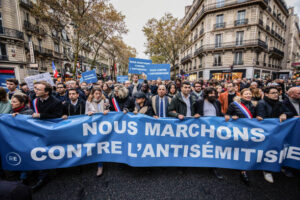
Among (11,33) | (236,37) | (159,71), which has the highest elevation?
(236,37)

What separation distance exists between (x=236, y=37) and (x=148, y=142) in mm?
26253

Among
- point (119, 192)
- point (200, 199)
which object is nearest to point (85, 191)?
point (119, 192)

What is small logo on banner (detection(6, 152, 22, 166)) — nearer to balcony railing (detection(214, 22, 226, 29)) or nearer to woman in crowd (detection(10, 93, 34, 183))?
woman in crowd (detection(10, 93, 34, 183))

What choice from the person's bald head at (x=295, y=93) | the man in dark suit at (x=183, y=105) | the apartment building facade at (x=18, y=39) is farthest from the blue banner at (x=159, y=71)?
the apartment building facade at (x=18, y=39)

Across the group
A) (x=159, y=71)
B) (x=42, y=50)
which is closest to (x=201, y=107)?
(x=159, y=71)

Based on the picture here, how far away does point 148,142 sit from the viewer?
2.49 meters

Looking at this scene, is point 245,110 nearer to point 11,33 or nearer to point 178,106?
point 178,106

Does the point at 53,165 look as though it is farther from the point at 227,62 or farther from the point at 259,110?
the point at 227,62

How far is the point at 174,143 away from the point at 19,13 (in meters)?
25.9

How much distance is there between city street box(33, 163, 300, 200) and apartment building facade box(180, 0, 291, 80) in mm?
18655

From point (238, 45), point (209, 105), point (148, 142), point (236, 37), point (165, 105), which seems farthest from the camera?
point (236, 37)

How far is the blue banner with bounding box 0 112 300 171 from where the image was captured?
2.34 m

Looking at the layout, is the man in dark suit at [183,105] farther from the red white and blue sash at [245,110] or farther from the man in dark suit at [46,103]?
the man in dark suit at [46,103]

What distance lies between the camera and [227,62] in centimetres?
2209
